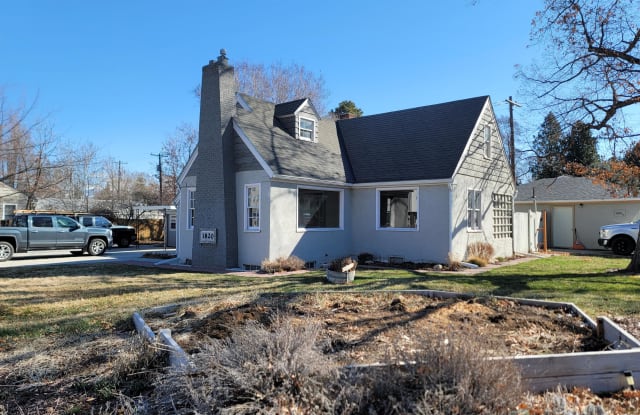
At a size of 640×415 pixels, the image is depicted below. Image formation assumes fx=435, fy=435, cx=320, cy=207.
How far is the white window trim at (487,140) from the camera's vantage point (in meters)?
16.2

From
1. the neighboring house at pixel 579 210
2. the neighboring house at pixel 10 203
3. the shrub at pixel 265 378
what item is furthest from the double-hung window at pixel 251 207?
the neighboring house at pixel 10 203

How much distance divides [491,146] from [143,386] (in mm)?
15881

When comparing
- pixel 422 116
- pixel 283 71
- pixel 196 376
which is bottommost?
pixel 196 376

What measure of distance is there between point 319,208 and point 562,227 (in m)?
15.1

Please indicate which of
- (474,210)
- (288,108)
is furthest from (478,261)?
(288,108)

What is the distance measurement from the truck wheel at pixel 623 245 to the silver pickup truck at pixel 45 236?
21800mm

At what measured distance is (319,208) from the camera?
1495cm

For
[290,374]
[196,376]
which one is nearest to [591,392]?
[290,374]

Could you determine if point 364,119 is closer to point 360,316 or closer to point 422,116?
point 422,116

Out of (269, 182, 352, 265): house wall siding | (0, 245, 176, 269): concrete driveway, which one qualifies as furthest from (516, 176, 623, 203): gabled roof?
(0, 245, 176, 269): concrete driveway

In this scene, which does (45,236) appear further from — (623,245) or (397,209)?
(623,245)

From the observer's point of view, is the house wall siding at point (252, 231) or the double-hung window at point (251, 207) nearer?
the house wall siding at point (252, 231)

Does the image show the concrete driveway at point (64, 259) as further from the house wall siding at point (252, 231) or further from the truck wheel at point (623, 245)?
the truck wheel at point (623, 245)

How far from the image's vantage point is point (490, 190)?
54.6 ft
